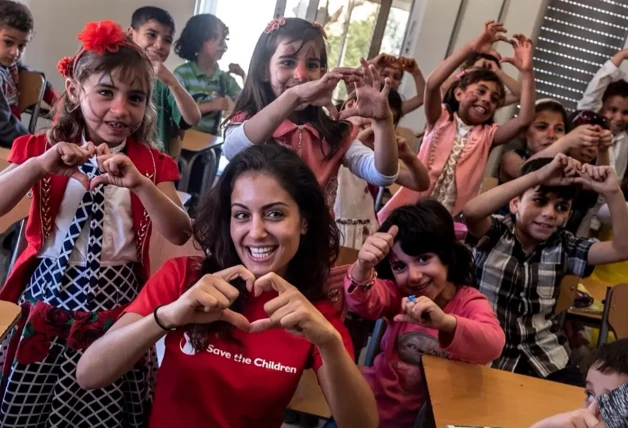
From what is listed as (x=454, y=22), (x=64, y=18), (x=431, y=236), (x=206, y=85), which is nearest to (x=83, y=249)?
(x=431, y=236)

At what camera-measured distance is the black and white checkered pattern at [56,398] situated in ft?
4.33

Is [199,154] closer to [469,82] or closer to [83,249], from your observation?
[469,82]

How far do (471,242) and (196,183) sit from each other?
2398 mm

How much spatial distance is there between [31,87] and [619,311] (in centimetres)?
321

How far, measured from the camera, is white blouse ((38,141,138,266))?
4.46ft

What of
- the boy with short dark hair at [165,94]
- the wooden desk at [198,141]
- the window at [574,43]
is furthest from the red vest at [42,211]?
the window at [574,43]

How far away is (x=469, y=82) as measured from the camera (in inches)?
109

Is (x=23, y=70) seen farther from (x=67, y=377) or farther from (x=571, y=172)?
(x=571, y=172)

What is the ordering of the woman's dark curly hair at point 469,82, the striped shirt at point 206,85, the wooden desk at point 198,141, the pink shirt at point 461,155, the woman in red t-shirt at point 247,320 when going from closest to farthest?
the woman in red t-shirt at point 247,320
the pink shirt at point 461,155
the woman's dark curly hair at point 469,82
the wooden desk at point 198,141
the striped shirt at point 206,85

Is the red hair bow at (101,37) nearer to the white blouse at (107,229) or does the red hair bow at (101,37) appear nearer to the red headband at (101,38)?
the red headband at (101,38)

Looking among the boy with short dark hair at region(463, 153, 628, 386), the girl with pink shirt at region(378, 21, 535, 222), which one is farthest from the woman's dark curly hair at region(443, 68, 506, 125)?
the boy with short dark hair at region(463, 153, 628, 386)

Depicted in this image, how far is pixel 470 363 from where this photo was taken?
1457 mm

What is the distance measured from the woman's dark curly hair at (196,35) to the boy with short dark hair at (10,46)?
94 centimetres

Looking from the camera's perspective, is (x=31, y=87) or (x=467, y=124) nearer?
(x=467, y=124)
